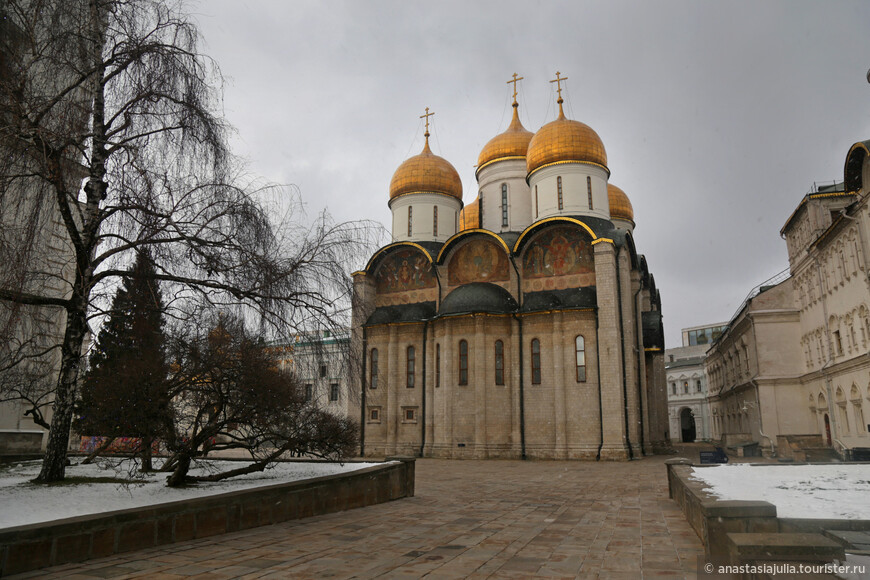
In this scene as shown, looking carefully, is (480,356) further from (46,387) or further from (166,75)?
(166,75)

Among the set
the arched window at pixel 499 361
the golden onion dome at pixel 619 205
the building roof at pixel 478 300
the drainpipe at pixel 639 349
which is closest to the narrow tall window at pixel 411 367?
the building roof at pixel 478 300

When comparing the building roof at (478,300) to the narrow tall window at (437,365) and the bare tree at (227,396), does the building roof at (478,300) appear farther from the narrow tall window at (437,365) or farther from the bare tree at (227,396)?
the bare tree at (227,396)

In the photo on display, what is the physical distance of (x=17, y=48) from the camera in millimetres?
6508

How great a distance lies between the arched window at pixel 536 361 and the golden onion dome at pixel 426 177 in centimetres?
930

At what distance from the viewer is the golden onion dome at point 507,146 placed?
29.9 m

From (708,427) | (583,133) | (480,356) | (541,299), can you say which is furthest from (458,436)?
(708,427)

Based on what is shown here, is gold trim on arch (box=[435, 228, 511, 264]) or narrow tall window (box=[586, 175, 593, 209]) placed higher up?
narrow tall window (box=[586, 175, 593, 209])

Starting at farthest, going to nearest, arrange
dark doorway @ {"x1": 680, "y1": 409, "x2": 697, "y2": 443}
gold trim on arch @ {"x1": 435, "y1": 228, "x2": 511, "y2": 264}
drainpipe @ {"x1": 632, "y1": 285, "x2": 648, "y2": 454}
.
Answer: dark doorway @ {"x1": 680, "y1": 409, "x2": 697, "y2": 443}, gold trim on arch @ {"x1": 435, "y1": 228, "x2": 511, "y2": 264}, drainpipe @ {"x1": 632, "y1": 285, "x2": 648, "y2": 454}

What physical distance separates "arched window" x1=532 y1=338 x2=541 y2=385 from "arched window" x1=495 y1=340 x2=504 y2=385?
1.18 metres

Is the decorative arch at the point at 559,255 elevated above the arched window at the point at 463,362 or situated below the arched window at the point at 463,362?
above

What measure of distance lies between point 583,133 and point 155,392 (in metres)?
23.1

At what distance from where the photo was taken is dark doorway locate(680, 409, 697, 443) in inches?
2102

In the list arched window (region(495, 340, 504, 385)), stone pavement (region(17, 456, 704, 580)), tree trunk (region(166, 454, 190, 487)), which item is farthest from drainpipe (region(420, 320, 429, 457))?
tree trunk (region(166, 454, 190, 487))

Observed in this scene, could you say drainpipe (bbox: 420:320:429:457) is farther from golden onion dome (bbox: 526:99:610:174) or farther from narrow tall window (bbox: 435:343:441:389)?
golden onion dome (bbox: 526:99:610:174)
